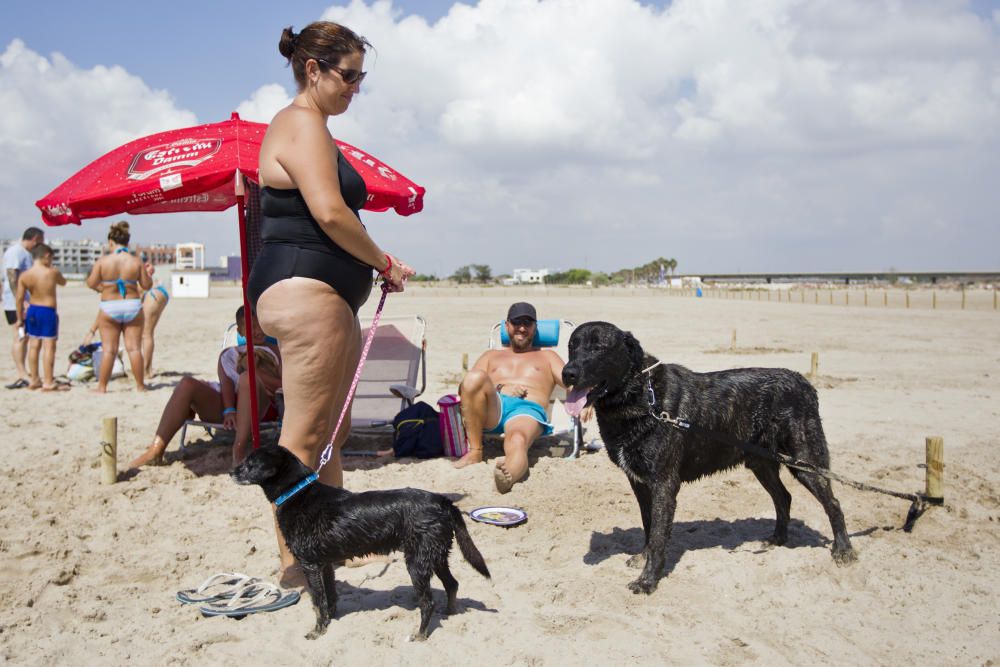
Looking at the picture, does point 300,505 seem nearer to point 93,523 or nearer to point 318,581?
point 318,581

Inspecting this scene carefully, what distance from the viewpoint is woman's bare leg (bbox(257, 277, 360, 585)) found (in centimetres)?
301

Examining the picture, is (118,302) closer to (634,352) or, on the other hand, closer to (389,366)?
(389,366)

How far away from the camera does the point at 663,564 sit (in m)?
3.81

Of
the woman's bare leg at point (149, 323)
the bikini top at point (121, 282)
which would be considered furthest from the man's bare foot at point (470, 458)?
the woman's bare leg at point (149, 323)

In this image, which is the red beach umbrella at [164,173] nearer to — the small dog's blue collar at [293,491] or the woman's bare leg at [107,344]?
the small dog's blue collar at [293,491]

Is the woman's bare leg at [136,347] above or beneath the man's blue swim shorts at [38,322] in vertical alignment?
beneath

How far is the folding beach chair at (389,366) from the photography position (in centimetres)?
750

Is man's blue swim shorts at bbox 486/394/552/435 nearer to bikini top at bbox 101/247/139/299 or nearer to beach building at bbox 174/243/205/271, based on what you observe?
bikini top at bbox 101/247/139/299

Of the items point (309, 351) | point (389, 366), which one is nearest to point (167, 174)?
point (309, 351)

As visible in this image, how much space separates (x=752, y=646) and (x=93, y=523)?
13.4 ft

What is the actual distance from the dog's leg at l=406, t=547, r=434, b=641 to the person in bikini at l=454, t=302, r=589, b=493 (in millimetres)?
2144

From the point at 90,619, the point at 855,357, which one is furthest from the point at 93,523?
the point at 855,357

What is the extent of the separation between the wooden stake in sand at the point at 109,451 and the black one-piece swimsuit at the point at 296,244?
9.89 ft

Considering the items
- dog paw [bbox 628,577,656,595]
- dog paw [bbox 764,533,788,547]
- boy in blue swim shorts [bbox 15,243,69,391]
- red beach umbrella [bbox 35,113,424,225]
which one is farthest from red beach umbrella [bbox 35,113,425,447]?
boy in blue swim shorts [bbox 15,243,69,391]
